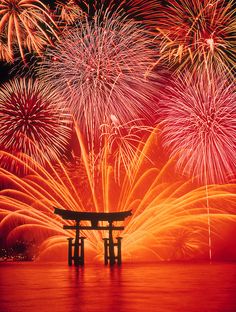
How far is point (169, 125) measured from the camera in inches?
943

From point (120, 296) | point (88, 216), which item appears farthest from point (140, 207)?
point (120, 296)

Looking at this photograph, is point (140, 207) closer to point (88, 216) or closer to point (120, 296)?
point (88, 216)

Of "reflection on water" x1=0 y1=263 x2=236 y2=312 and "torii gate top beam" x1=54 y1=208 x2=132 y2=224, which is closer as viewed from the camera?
"reflection on water" x1=0 y1=263 x2=236 y2=312

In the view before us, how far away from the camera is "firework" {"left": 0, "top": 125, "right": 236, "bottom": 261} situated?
2717 centimetres


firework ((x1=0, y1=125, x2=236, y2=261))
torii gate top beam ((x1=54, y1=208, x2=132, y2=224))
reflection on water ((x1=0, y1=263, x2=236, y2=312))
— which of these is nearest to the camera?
reflection on water ((x1=0, y1=263, x2=236, y2=312))

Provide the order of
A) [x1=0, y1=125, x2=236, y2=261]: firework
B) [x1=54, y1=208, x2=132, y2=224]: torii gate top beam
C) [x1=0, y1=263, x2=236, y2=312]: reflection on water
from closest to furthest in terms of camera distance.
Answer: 1. [x1=0, y1=263, x2=236, y2=312]: reflection on water
2. [x1=54, y1=208, x2=132, y2=224]: torii gate top beam
3. [x1=0, y1=125, x2=236, y2=261]: firework

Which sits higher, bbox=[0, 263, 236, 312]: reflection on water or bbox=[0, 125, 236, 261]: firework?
bbox=[0, 125, 236, 261]: firework

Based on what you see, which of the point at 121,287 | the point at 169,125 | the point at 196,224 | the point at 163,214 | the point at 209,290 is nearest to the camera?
the point at 209,290

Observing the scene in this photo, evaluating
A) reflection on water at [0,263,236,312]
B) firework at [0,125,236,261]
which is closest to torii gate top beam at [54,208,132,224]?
firework at [0,125,236,261]

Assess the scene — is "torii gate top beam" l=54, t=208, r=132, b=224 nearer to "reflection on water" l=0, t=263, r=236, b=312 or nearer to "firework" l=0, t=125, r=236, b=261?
"firework" l=0, t=125, r=236, b=261

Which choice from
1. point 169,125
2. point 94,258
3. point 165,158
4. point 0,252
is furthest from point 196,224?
point 0,252

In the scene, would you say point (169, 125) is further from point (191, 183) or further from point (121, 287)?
point (121, 287)

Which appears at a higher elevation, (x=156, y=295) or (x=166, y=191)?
(x=166, y=191)

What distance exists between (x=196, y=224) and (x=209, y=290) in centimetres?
2064
